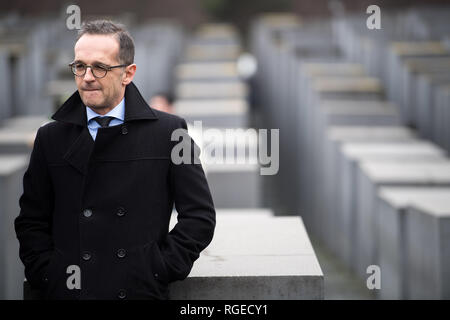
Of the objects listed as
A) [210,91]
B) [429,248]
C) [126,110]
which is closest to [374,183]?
[429,248]

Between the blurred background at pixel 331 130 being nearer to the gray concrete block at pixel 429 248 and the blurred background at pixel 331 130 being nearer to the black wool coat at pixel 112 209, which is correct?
the gray concrete block at pixel 429 248

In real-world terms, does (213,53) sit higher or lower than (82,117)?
higher

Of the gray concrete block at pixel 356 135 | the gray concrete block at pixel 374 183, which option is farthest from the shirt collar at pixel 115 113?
the gray concrete block at pixel 356 135

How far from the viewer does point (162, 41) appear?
23.8 m

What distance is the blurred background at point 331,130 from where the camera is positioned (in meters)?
7.03

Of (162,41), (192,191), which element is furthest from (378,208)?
(162,41)

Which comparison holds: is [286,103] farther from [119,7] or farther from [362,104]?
[119,7]

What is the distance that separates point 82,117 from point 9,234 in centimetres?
294

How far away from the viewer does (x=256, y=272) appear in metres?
4.10

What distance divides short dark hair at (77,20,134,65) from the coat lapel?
0.17 metres

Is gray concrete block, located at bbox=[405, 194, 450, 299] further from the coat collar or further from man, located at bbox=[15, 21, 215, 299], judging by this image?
the coat collar

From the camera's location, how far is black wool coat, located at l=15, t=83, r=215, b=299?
3434 millimetres

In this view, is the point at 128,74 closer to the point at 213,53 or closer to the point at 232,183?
the point at 232,183
